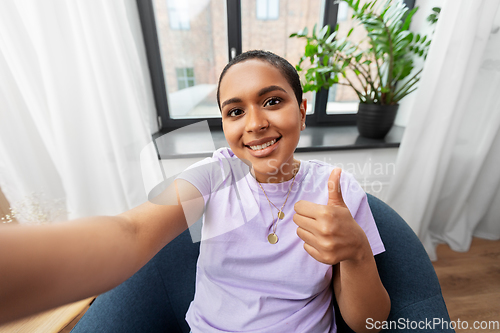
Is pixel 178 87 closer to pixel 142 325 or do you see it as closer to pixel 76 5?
pixel 76 5

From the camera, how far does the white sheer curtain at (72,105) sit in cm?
100

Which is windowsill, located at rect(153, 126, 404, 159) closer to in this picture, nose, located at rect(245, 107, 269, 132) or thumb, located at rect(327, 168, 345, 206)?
nose, located at rect(245, 107, 269, 132)

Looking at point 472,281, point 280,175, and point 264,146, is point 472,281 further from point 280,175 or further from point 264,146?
point 264,146

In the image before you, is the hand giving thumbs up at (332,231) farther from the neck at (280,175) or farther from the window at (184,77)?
the window at (184,77)

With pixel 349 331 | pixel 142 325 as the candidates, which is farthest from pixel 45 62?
pixel 349 331

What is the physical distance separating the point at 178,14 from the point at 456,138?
1.93 meters

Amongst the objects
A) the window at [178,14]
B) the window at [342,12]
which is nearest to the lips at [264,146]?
the window at [178,14]

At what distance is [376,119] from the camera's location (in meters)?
1.47

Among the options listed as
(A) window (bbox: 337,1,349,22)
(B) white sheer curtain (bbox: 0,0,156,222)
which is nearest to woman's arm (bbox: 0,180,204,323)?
(B) white sheer curtain (bbox: 0,0,156,222)

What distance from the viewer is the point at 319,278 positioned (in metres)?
0.61

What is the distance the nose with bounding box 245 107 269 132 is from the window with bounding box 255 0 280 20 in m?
1.33

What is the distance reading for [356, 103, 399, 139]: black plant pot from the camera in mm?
1438

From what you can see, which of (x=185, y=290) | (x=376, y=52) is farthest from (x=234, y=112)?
(x=376, y=52)

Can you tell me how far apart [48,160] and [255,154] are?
125 centimetres
